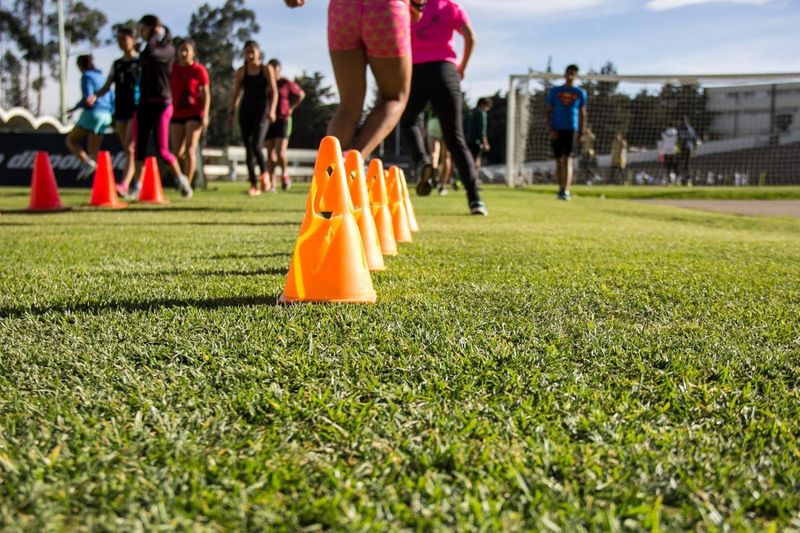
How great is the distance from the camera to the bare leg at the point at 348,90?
4398 millimetres

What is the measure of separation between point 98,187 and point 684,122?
2137 centimetres

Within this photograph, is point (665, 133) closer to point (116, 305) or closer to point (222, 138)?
point (116, 305)

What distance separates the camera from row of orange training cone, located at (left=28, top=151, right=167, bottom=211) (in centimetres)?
824

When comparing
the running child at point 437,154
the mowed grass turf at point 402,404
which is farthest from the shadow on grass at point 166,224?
the running child at point 437,154

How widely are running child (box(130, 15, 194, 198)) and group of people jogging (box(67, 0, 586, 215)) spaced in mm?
12

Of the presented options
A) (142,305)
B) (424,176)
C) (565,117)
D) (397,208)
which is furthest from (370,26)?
(565,117)

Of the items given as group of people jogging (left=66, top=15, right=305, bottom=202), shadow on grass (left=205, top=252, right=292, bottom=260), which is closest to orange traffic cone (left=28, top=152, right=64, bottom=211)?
group of people jogging (left=66, top=15, right=305, bottom=202)

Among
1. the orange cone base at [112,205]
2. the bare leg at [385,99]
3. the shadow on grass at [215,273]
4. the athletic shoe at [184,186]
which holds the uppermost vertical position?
the bare leg at [385,99]

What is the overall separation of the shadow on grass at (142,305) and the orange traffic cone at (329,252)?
14cm

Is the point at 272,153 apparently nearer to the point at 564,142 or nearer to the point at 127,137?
the point at 127,137

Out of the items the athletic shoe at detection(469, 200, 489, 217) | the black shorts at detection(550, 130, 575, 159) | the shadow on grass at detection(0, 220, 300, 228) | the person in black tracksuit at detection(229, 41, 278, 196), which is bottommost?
the shadow on grass at detection(0, 220, 300, 228)

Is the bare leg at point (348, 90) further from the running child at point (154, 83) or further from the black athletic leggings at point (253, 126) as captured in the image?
the black athletic leggings at point (253, 126)

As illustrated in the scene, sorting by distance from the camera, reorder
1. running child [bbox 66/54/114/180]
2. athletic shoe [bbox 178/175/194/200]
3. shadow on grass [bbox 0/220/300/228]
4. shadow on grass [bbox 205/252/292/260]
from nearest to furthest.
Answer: shadow on grass [bbox 205/252/292/260]
shadow on grass [bbox 0/220/300/228]
athletic shoe [bbox 178/175/194/200]
running child [bbox 66/54/114/180]

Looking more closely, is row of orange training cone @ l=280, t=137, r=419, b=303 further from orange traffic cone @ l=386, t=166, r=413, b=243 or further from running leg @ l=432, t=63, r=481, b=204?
running leg @ l=432, t=63, r=481, b=204
